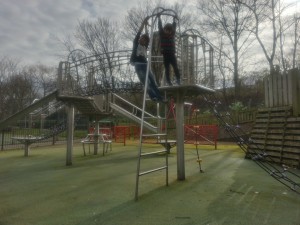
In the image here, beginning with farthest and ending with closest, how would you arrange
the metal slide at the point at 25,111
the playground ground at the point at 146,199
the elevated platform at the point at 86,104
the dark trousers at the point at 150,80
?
the elevated platform at the point at 86,104
the metal slide at the point at 25,111
the dark trousers at the point at 150,80
the playground ground at the point at 146,199

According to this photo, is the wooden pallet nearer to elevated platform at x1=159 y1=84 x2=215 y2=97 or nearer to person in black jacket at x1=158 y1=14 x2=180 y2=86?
elevated platform at x1=159 y1=84 x2=215 y2=97

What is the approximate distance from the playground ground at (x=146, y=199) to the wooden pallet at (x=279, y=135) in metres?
1.32

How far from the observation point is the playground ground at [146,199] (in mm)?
4777

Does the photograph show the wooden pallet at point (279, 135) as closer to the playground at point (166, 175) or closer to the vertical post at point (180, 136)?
the playground at point (166, 175)

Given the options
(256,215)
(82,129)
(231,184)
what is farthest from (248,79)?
(256,215)

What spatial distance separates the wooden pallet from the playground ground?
4.32 ft

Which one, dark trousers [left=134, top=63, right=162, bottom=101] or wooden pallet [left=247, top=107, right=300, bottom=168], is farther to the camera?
wooden pallet [left=247, top=107, right=300, bottom=168]

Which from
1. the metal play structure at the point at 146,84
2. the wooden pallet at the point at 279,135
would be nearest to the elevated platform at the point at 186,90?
the metal play structure at the point at 146,84

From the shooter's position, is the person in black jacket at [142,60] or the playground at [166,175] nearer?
the playground at [166,175]

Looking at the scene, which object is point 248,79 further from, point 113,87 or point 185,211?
point 185,211

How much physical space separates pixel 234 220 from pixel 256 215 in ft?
1.50

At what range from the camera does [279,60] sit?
3291 centimetres

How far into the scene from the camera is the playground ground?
4.78 m

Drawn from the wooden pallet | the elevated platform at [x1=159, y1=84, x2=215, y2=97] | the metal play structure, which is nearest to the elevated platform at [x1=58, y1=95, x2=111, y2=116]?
the metal play structure
